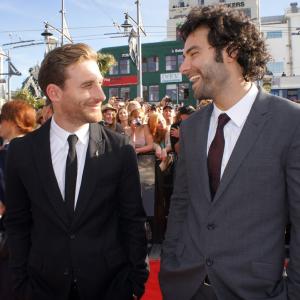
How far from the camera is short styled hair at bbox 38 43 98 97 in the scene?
2301 millimetres

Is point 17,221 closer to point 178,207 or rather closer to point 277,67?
point 178,207

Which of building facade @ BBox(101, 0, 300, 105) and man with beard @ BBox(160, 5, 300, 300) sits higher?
building facade @ BBox(101, 0, 300, 105)

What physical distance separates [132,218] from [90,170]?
0.39 m

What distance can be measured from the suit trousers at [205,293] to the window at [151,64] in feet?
136

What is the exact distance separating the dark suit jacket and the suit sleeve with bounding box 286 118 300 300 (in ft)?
2.74

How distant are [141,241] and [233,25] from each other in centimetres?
135

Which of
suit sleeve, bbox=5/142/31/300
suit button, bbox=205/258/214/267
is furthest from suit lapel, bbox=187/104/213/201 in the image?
suit sleeve, bbox=5/142/31/300

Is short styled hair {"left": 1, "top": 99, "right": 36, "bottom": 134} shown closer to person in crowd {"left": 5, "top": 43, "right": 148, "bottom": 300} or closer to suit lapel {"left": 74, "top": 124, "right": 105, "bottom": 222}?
person in crowd {"left": 5, "top": 43, "right": 148, "bottom": 300}

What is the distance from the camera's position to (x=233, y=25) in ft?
7.39

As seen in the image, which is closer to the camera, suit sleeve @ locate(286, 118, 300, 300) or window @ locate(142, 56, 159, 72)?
suit sleeve @ locate(286, 118, 300, 300)

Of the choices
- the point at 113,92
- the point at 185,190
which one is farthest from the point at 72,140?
the point at 113,92

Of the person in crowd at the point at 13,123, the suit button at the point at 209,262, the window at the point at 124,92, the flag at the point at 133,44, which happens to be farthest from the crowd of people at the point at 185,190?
the window at the point at 124,92

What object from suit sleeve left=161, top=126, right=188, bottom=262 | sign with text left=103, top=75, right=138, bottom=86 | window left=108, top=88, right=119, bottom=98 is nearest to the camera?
suit sleeve left=161, top=126, right=188, bottom=262

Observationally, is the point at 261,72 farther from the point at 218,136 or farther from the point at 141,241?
the point at 141,241
